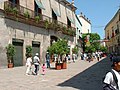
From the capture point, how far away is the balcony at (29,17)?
24.4m

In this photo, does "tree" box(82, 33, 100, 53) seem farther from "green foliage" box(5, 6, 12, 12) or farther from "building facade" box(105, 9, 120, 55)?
"green foliage" box(5, 6, 12, 12)

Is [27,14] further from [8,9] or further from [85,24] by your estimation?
[85,24]

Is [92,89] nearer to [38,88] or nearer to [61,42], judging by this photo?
[38,88]

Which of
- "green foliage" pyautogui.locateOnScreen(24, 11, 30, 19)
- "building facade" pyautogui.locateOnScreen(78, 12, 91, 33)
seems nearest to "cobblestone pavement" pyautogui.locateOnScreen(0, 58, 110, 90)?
"green foliage" pyautogui.locateOnScreen(24, 11, 30, 19)

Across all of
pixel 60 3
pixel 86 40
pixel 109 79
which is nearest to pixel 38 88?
pixel 109 79

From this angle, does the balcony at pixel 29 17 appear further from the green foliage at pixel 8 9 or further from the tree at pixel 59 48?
the tree at pixel 59 48

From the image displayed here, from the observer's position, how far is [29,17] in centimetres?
2820

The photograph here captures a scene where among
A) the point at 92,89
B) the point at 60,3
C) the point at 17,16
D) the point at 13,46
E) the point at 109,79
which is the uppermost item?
the point at 60,3

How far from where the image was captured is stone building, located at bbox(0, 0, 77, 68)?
24078mm

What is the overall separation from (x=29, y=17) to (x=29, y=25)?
96 cm

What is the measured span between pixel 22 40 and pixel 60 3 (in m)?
15.5

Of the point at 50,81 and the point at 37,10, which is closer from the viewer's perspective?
the point at 50,81

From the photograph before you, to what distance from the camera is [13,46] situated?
2461 cm

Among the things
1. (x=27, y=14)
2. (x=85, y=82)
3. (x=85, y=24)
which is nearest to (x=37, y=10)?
(x=27, y=14)
